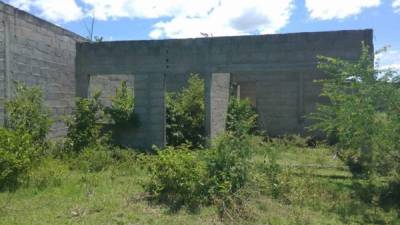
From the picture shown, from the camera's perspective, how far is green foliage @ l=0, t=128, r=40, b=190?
749 centimetres

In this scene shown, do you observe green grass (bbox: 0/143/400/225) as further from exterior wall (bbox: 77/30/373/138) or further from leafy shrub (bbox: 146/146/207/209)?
exterior wall (bbox: 77/30/373/138)

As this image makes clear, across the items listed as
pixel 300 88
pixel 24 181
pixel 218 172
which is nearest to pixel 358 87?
pixel 218 172

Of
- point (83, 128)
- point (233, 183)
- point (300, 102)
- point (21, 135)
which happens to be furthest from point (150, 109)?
point (300, 102)

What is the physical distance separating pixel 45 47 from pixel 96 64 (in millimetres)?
1834

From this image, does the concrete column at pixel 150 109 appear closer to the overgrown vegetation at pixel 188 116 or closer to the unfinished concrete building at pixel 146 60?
the unfinished concrete building at pixel 146 60

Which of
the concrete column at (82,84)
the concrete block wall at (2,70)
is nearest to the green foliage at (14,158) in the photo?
the concrete block wall at (2,70)

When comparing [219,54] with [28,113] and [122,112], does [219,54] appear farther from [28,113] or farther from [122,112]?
[28,113]

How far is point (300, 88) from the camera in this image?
56.3 ft

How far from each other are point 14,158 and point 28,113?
2.61m

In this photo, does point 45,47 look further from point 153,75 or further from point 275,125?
point 275,125

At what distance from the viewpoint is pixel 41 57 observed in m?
11.7

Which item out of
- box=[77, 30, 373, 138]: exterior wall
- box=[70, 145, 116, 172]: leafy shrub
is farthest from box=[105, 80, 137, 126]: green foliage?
box=[70, 145, 116, 172]: leafy shrub

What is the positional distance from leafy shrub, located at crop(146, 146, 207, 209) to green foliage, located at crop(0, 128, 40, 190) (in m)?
2.39

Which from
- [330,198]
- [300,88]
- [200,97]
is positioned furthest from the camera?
[300,88]
